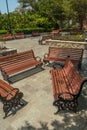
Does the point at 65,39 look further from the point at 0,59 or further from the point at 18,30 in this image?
the point at 18,30

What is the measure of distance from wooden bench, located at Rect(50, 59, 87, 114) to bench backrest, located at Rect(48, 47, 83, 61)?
8.22 ft

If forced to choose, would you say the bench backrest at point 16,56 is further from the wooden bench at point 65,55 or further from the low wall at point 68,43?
the low wall at point 68,43

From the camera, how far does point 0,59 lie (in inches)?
326

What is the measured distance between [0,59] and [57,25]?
28.6 m

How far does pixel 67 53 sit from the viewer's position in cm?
962

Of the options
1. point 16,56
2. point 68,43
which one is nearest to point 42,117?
point 16,56

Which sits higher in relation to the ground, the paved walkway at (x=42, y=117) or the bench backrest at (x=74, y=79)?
the bench backrest at (x=74, y=79)

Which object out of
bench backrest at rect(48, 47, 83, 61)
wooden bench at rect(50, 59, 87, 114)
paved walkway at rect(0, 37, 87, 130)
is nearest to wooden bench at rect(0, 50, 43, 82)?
bench backrest at rect(48, 47, 83, 61)

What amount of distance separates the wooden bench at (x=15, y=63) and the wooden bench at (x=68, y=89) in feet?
7.19

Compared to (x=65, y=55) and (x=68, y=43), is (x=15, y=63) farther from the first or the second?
(x=68, y=43)

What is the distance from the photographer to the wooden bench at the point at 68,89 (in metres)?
5.42

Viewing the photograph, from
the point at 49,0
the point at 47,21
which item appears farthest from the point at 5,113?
the point at 47,21

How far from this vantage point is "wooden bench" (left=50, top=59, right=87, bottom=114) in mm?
5418

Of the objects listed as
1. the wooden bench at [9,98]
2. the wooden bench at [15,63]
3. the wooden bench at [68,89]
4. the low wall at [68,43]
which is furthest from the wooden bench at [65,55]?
the low wall at [68,43]
